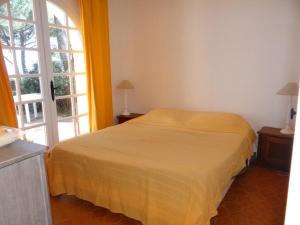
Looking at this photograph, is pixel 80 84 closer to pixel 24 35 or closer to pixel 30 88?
pixel 30 88

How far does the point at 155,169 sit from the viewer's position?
5.75ft

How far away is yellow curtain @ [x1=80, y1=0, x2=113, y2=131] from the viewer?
3184 mm

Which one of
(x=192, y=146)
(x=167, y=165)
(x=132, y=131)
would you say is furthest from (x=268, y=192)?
(x=132, y=131)

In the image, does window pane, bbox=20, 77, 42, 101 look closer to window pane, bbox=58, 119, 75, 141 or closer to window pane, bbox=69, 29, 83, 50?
window pane, bbox=58, 119, 75, 141

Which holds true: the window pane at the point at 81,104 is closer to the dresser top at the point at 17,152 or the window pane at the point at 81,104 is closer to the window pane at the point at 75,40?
the window pane at the point at 75,40

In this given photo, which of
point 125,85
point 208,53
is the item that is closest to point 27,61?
point 125,85

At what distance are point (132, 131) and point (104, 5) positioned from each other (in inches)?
76.1

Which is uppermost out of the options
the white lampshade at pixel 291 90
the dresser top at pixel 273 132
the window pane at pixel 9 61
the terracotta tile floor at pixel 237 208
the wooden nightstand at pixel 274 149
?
the window pane at pixel 9 61

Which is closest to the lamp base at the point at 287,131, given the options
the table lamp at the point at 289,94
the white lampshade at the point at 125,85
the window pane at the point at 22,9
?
the table lamp at the point at 289,94

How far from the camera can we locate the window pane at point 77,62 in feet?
10.6

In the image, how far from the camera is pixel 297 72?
9.02ft

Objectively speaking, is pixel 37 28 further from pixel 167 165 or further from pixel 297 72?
pixel 297 72

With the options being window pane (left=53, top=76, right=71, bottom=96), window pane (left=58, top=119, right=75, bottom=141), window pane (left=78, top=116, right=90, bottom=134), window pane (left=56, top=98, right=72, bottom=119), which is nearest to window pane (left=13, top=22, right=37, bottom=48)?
window pane (left=53, top=76, right=71, bottom=96)

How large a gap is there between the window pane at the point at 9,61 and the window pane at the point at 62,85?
53cm
